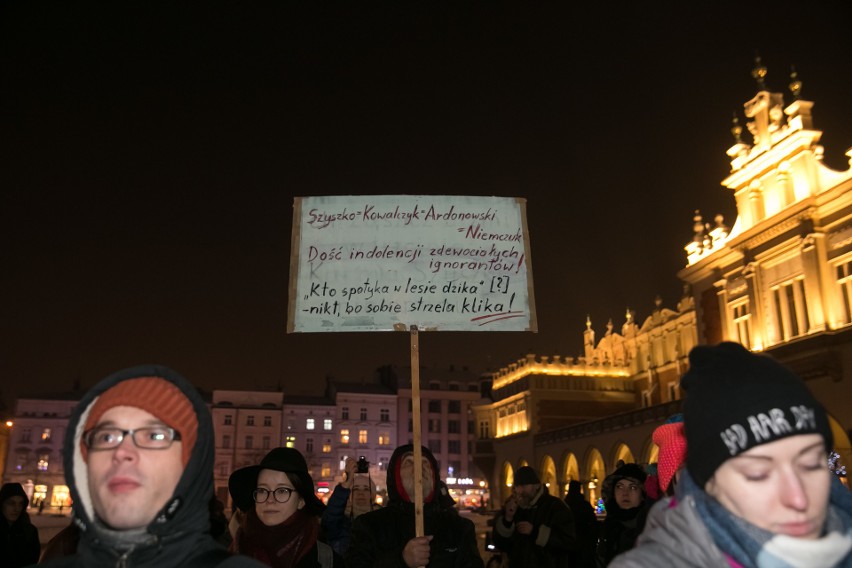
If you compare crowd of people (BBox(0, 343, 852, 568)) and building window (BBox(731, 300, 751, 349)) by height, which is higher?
building window (BBox(731, 300, 751, 349))

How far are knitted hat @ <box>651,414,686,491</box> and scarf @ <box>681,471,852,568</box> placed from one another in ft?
4.84

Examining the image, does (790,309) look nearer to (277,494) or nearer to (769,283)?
(769,283)

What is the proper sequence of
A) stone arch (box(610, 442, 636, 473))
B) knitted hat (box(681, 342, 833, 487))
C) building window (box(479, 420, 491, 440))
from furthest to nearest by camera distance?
1. building window (box(479, 420, 491, 440))
2. stone arch (box(610, 442, 636, 473))
3. knitted hat (box(681, 342, 833, 487))

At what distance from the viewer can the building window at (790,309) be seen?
23312 millimetres

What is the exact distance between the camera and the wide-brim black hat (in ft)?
13.9

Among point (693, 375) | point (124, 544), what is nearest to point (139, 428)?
point (124, 544)

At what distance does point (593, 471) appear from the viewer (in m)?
36.2

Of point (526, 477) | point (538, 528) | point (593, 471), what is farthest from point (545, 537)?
point (593, 471)

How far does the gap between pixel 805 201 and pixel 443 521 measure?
2314 centimetres

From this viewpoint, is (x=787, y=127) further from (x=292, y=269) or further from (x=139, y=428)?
(x=139, y=428)

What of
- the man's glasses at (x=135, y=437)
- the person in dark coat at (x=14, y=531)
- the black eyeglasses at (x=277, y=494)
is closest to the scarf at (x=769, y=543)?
the man's glasses at (x=135, y=437)

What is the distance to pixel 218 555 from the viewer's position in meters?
2.14

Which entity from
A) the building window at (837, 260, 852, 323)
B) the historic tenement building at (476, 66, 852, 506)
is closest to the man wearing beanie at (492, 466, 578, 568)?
the historic tenement building at (476, 66, 852, 506)

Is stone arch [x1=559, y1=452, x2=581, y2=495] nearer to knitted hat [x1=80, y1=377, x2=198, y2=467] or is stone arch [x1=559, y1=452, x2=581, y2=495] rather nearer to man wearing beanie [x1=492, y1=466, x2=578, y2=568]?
man wearing beanie [x1=492, y1=466, x2=578, y2=568]
